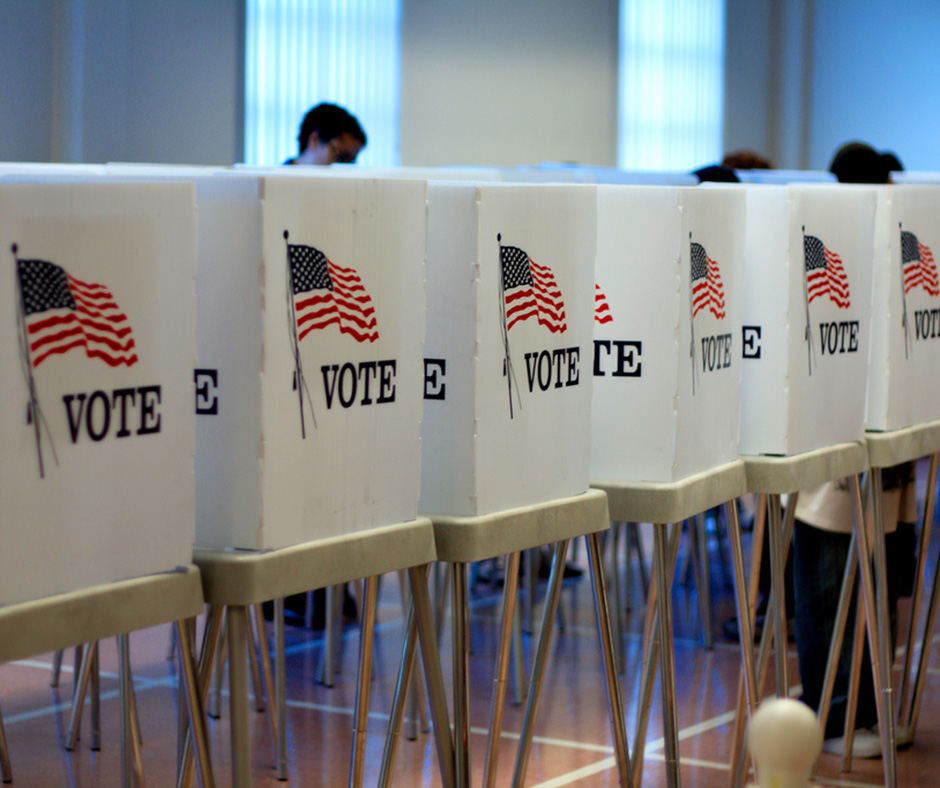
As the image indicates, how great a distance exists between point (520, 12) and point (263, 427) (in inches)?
381

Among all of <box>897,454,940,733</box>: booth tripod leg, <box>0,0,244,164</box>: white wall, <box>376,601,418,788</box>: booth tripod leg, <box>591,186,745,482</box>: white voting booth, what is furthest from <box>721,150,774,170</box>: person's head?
<box>376,601,418,788</box>: booth tripod leg

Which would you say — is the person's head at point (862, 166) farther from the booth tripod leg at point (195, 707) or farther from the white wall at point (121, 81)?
the white wall at point (121, 81)

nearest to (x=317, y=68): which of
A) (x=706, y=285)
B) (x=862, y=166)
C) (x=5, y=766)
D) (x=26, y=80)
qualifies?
(x=26, y=80)

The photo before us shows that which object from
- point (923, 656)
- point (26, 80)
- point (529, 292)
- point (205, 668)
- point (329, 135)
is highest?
point (26, 80)

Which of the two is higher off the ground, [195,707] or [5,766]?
[195,707]

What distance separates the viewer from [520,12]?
1077 cm

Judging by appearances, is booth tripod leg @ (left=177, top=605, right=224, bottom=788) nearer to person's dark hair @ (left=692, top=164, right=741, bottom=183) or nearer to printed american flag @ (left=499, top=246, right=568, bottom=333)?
printed american flag @ (left=499, top=246, right=568, bottom=333)

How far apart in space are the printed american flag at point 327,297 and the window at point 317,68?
7235mm

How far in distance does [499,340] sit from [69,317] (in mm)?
626

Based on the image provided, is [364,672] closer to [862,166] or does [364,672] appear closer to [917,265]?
[917,265]

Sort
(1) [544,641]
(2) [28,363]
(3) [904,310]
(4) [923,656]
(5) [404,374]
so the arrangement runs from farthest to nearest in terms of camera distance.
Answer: (4) [923,656] < (3) [904,310] < (1) [544,641] < (5) [404,374] < (2) [28,363]

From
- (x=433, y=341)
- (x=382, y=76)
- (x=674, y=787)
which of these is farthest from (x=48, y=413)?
(x=382, y=76)

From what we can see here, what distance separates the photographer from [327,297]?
5.37 ft

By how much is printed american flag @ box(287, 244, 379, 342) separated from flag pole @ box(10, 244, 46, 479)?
331mm
